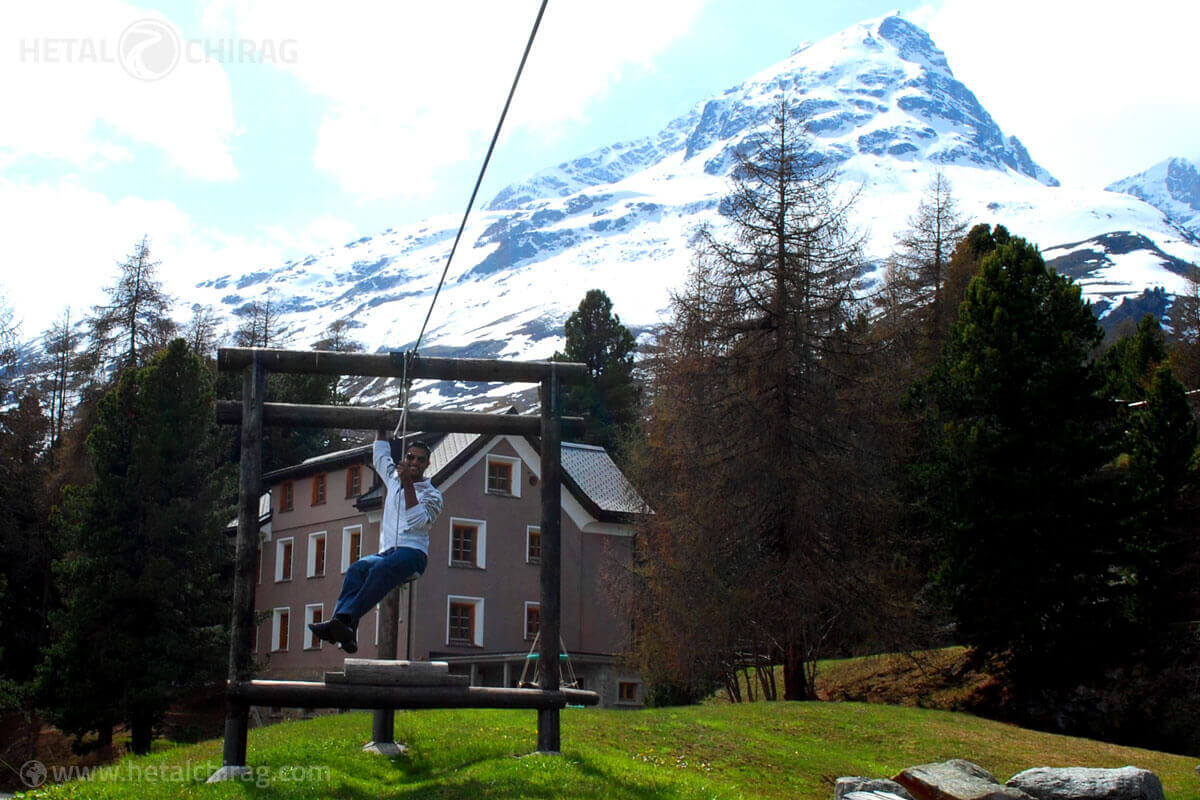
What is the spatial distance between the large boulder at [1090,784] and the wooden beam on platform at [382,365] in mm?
8865

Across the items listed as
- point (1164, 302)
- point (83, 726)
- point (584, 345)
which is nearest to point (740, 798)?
point (83, 726)

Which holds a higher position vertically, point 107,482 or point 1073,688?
point 107,482

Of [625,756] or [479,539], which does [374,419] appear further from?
[479,539]

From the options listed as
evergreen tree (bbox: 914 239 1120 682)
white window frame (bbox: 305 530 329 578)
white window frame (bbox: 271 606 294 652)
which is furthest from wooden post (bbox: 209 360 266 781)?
white window frame (bbox: 271 606 294 652)

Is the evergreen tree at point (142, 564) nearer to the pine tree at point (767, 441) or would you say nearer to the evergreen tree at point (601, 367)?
the pine tree at point (767, 441)

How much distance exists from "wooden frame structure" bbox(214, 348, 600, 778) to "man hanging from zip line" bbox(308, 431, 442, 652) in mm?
917

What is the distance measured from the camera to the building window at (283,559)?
→ 46750 millimetres

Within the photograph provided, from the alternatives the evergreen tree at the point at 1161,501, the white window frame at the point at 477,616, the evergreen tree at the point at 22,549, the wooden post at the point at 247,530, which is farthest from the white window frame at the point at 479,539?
the wooden post at the point at 247,530

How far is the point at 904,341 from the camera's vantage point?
43.0 m

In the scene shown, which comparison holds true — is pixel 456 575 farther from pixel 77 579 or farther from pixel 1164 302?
pixel 1164 302

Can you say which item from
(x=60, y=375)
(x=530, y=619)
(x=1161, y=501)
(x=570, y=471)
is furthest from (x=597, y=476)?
(x=60, y=375)

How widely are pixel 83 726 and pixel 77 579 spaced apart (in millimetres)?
4446

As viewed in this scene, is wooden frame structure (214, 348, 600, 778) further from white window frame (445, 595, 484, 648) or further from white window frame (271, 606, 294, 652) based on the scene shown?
white window frame (271, 606, 294, 652)

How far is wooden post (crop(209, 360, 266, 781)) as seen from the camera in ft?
42.6
